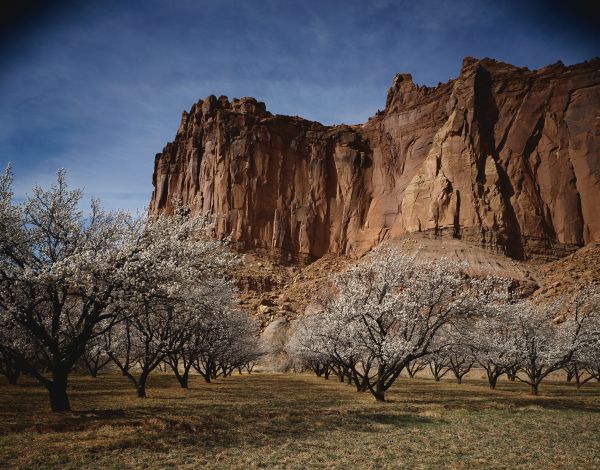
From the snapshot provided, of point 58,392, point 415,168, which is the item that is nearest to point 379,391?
point 58,392

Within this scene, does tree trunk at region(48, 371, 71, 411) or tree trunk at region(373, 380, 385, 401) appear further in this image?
tree trunk at region(373, 380, 385, 401)

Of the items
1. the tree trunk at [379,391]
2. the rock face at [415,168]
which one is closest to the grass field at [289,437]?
the tree trunk at [379,391]

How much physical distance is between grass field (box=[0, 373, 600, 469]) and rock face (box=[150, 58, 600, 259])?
301 ft

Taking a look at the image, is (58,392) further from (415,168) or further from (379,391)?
(415,168)

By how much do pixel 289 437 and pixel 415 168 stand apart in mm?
123358

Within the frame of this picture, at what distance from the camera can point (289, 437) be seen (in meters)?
13.3

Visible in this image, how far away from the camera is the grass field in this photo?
10422 mm

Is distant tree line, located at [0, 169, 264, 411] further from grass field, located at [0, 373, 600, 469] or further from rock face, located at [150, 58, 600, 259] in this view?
rock face, located at [150, 58, 600, 259]

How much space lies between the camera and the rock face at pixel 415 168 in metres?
108

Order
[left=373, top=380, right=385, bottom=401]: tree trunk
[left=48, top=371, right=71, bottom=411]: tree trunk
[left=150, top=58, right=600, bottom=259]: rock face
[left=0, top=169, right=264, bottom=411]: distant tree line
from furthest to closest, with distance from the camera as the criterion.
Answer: [left=150, top=58, right=600, bottom=259]: rock face, [left=373, top=380, right=385, bottom=401]: tree trunk, [left=48, top=371, right=71, bottom=411]: tree trunk, [left=0, top=169, right=264, bottom=411]: distant tree line

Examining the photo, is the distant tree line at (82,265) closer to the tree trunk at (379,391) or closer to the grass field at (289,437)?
the grass field at (289,437)

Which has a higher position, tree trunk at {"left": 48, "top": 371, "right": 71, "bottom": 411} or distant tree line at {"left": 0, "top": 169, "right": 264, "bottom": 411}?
distant tree line at {"left": 0, "top": 169, "right": 264, "bottom": 411}

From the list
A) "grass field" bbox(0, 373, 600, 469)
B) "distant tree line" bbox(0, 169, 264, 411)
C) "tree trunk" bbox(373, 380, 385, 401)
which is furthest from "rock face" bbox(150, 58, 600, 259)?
"distant tree line" bbox(0, 169, 264, 411)

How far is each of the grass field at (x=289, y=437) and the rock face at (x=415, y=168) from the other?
301ft
